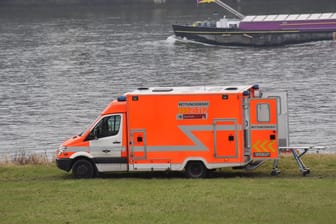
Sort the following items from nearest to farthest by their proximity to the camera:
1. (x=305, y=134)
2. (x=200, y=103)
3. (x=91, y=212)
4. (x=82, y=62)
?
(x=91, y=212) → (x=200, y=103) → (x=305, y=134) → (x=82, y=62)

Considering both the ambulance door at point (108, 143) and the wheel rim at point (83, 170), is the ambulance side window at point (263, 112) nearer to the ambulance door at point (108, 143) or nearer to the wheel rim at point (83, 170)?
the ambulance door at point (108, 143)

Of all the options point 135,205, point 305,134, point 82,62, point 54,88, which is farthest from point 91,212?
point 82,62

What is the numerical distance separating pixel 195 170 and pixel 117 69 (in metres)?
50.4

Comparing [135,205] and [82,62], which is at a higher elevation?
[82,62]

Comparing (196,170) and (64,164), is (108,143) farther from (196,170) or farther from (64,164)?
(196,170)

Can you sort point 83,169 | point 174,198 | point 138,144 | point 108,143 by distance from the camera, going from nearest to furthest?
1. point 174,198
2. point 138,144
3. point 108,143
4. point 83,169

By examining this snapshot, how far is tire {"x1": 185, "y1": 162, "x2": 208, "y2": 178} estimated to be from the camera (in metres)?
22.4

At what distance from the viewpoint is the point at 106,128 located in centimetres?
2306

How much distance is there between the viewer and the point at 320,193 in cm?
1886

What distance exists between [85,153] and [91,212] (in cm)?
562

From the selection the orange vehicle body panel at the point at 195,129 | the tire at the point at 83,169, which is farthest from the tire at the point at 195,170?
the tire at the point at 83,169

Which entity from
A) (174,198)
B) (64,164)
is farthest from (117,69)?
(174,198)

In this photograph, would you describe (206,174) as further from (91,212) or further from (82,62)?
(82,62)

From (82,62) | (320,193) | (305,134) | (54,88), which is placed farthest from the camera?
(82,62)
